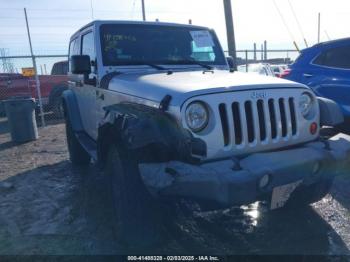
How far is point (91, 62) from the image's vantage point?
4.22 metres

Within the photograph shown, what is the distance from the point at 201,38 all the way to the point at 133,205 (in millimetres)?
2549

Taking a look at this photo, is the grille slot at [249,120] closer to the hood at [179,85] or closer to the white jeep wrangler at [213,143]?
the white jeep wrangler at [213,143]

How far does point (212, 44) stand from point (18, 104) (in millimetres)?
5154

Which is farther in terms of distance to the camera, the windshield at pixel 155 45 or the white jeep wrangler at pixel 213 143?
the windshield at pixel 155 45

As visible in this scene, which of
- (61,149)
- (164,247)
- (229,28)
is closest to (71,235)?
(164,247)

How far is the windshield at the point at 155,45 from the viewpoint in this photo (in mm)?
4059

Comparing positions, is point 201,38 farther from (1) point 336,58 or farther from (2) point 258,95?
(1) point 336,58

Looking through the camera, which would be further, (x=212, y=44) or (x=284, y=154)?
(x=212, y=44)

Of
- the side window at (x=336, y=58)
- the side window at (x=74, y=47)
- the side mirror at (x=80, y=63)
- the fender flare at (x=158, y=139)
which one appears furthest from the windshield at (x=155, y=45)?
the side window at (x=336, y=58)

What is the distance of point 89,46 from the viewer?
14.7 feet

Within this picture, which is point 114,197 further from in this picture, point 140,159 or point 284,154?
point 284,154

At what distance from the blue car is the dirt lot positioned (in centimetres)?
143

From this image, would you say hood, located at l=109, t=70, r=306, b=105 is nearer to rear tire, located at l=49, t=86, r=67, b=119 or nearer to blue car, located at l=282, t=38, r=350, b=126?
blue car, located at l=282, t=38, r=350, b=126

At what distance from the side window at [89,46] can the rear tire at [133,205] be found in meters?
1.68
